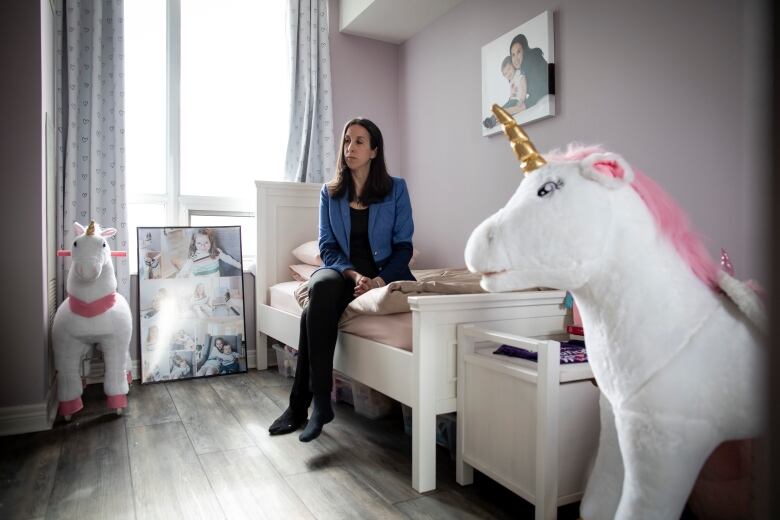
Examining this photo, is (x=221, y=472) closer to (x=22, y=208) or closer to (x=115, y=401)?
(x=115, y=401)

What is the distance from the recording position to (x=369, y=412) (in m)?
2.16

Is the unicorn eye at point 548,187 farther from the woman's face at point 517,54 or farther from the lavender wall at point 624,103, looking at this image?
the woman's face at point 517,54

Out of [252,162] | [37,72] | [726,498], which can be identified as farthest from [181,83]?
[726,498]

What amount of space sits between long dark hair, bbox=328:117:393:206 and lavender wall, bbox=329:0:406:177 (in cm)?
130

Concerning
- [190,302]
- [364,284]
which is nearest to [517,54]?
[364,284]

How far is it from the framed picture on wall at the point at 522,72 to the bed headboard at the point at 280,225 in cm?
112

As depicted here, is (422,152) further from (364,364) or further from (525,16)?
(364,364)

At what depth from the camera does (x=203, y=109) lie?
125 inches

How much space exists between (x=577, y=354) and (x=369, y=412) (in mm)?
1031

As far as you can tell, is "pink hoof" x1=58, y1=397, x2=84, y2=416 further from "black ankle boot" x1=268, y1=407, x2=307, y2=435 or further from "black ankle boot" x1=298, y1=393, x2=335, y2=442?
"black ankle boot" x1=298, y1=393, x2=335, y2=442

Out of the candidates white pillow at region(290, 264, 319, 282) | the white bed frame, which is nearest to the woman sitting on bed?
A: the white bed frame

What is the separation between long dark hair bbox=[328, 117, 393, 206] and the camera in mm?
2205

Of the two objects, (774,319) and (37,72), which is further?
(37,72)

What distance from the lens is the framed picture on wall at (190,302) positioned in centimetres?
277
